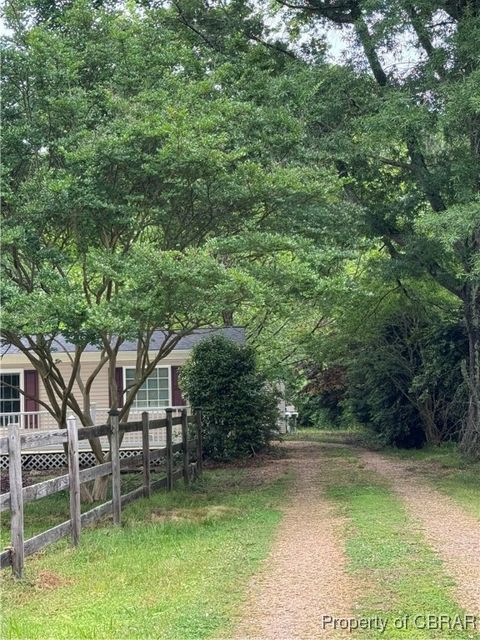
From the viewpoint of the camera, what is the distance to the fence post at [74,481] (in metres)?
7.22

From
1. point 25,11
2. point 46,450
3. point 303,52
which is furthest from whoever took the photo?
point 46,450

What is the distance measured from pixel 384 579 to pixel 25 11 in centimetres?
934

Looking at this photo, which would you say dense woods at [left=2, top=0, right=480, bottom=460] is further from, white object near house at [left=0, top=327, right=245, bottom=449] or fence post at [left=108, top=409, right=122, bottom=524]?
white object near house at [left=0, top=327, right=245, bottom=449]

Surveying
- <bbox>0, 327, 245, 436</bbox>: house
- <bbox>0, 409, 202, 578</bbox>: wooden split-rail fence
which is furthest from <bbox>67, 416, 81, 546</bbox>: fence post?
<bbox>0, 327, 245, 436</bbox>: house

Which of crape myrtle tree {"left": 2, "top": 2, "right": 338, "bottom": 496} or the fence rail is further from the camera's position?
the fence rail

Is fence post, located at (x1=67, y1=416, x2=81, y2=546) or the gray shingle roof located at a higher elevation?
the gray shingle roof

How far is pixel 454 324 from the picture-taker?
17.1 meters

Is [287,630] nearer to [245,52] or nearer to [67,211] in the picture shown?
[67,211]

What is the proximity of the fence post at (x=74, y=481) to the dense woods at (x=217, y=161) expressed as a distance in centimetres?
156

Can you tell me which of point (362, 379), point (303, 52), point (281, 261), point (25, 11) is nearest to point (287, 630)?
point (281, 261)

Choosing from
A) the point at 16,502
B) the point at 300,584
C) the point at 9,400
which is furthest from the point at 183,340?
the point at 300,584

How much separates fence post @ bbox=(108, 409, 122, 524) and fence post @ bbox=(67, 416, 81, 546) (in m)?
1.27

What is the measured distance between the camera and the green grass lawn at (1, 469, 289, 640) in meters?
4.57

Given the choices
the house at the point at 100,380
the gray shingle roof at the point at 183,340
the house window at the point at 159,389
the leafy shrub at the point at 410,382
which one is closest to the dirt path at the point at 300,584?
the leafy shrub at the point at 410,382
